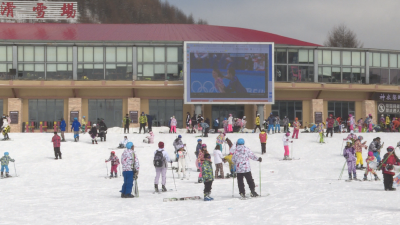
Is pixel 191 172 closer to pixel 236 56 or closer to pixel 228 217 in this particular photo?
pixel 228 217

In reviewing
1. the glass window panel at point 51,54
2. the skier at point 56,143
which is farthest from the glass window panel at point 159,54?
the skier at point 56,143

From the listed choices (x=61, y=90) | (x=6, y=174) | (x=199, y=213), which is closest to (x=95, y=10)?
(x=61, y=90)

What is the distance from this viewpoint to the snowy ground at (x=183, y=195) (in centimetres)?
1192

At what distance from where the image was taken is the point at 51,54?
160ft

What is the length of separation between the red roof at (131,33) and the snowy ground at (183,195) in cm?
2435

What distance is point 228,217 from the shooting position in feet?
39.0

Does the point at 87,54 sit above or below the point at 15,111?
above

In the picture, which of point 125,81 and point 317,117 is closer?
point 125,81

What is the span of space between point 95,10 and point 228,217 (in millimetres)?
118320

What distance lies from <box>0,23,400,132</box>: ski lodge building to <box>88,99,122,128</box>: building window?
0.09m

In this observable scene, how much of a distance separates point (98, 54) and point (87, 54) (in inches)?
38.4

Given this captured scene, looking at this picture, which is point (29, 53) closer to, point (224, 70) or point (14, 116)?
point (14, 116)

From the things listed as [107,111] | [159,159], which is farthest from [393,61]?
[159,159]

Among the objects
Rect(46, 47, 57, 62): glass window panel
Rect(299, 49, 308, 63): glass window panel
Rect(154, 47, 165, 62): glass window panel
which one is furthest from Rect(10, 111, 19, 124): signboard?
Rect(299, 49, 308, 63): glass window panel
